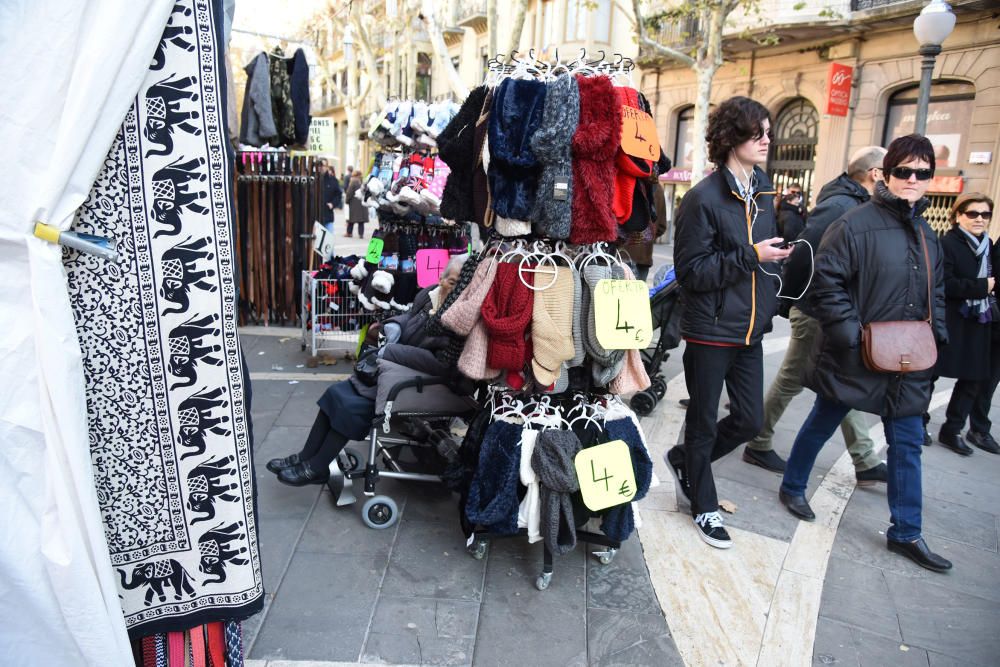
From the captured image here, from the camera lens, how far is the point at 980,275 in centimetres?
454

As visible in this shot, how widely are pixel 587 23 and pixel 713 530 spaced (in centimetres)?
2248

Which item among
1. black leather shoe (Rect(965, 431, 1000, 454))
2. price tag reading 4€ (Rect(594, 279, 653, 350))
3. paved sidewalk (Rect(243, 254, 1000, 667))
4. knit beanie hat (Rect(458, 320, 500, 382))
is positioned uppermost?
price tag reading 4€ (Rect(594, 279, 653, 350))

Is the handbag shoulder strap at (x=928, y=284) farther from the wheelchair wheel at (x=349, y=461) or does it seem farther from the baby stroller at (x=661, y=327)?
the wheelchair wheel at (x=349, y=461)

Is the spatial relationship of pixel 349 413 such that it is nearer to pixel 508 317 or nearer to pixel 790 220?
pixel 508 317

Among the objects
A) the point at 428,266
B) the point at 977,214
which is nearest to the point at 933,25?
the point at 977,214

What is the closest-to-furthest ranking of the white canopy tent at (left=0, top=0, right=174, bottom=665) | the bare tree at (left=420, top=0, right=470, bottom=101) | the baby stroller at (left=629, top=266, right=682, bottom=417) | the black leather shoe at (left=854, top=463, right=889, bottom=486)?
the white canopy tent at (left=0, top=0, right=174, bottom=665) < the black leather shoe at (left=854, top=463, right=889, bottom=486) < the baby stroller at (left=629, top=266, right=682, bottom=417) < the bare tree at (left=420, top=0, right=470, bottom=101)

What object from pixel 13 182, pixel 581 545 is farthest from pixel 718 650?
pixel 13 182

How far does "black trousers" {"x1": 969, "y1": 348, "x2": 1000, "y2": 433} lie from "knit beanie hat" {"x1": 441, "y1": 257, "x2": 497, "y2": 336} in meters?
4.01

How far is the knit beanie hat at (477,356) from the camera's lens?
9.39 ft

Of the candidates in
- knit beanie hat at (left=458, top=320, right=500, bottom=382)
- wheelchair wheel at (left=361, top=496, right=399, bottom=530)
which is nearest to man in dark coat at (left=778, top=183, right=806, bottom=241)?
knit beanie hat at (left=458, top=320, right=500, bottom=382)

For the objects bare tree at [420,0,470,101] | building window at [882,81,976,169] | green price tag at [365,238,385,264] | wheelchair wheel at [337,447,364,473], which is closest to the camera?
wheelchair wheel at [337,447,364,473]

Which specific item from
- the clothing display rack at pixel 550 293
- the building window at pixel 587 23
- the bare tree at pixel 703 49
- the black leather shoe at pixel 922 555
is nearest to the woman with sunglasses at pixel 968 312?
the black leather shoe at pixel 922 555

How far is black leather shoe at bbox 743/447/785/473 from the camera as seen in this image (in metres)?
4.41

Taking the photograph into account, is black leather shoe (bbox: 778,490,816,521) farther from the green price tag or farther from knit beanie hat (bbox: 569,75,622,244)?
the green price tag
